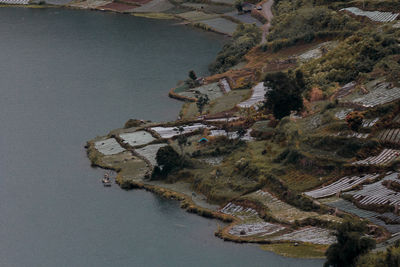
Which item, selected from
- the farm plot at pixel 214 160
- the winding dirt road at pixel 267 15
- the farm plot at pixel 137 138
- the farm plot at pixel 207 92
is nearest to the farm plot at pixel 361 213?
the farm plot at pixel 214 160

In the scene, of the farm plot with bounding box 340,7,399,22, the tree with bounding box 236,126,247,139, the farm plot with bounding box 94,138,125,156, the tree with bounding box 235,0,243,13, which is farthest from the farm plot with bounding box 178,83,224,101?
the tree with bounding box 235,0,243,13

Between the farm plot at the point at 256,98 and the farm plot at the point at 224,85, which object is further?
the farm plot at the point at 224,85

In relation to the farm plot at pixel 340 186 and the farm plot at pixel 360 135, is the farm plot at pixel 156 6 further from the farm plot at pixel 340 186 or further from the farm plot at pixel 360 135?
the farm plot at pixel 340 186

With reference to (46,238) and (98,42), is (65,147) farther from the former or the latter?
(98,42)

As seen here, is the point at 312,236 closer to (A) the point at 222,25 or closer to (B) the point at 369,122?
(B) the point at 369,122

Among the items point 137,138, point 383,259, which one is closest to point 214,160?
point 137,138

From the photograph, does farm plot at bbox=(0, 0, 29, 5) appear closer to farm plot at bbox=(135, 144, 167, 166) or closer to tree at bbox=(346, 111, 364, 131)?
farm plot at bbox=(135, 144, 167, 166)
